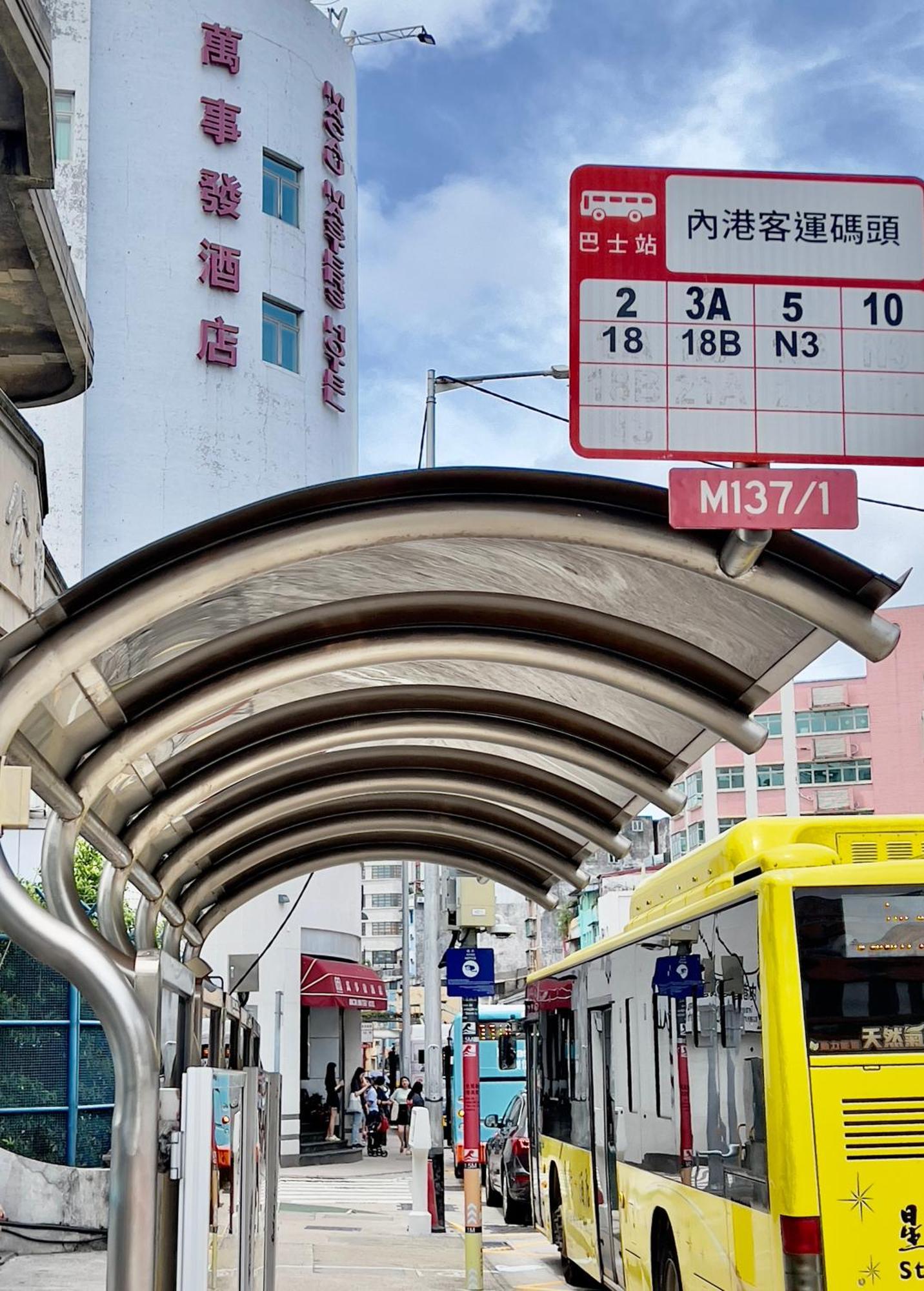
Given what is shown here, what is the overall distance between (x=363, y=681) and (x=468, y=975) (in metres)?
6.85

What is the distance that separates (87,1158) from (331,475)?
1912cm

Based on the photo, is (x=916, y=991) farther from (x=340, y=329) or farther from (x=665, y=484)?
(x=340, y=329)

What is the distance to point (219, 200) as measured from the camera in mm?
31938

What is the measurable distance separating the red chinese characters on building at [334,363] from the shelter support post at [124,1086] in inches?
1137

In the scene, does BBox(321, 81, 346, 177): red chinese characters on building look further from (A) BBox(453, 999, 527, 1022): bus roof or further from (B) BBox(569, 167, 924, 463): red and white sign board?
(B) BBox(569, 167, 924, 463): red and white sign board

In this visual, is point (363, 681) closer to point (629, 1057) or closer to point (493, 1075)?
point (629, 1057)

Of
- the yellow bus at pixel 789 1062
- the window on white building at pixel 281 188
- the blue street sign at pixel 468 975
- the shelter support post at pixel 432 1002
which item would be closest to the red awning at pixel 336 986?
the shelter support post at pixel 432 1002

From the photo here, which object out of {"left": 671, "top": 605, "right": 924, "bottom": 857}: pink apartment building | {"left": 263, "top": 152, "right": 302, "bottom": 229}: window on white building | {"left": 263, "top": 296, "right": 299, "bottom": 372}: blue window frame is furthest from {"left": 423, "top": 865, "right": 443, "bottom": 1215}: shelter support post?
{"left": 671, "top": 605, "right": 924, "bottom": 857}: pink apartment building

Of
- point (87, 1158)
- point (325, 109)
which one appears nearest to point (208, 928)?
point (87, 1158)

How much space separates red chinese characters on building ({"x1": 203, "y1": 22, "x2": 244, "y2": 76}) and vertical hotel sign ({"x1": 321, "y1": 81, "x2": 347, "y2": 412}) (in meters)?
2.56

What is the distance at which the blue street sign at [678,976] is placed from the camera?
936cm

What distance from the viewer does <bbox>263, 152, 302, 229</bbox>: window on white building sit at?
33000 mm

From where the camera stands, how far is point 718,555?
569 cm

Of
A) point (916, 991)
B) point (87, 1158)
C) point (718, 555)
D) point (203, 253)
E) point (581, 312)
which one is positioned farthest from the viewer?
point (203, 253)
